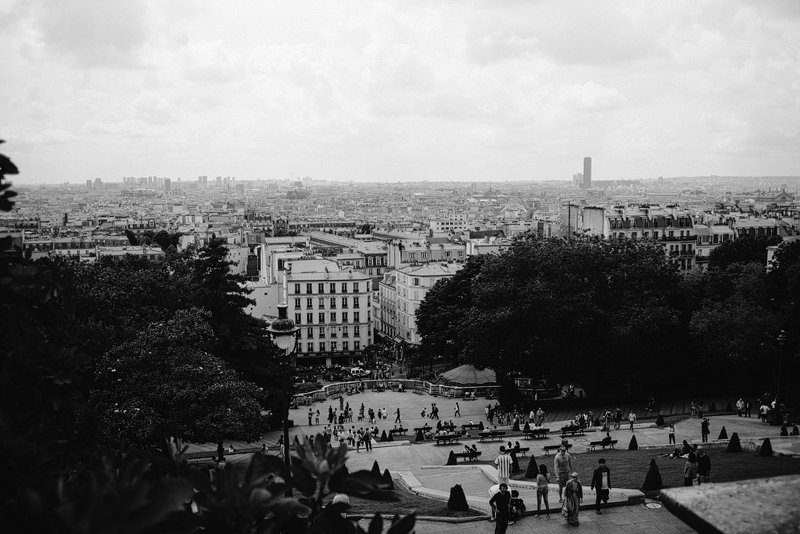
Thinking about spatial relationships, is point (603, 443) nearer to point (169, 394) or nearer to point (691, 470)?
point (691, 470)

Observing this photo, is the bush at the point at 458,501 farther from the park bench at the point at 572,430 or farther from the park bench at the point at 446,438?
the park bench at the point at 572,430

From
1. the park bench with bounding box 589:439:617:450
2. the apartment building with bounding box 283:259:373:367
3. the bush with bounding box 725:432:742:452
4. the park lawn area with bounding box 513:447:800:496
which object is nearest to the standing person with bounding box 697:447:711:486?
the park lawn area with bounding box 513:447:800:496

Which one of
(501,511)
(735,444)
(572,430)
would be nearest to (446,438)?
(572,430)

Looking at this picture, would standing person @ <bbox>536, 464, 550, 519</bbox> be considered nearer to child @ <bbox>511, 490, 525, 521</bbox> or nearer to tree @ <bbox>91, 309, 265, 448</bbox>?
child @ <bbox>511, 490, 525, 521</bbox>

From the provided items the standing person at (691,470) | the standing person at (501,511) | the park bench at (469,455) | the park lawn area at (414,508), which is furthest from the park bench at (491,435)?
the standing person at (501,511)

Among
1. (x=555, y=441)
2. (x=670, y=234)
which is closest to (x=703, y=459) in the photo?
(x=555, y=441)

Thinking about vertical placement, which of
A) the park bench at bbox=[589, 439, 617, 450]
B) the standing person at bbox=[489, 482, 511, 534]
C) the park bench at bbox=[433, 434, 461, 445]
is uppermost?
the standing person at bbox=[489, 482, 511, 534]
